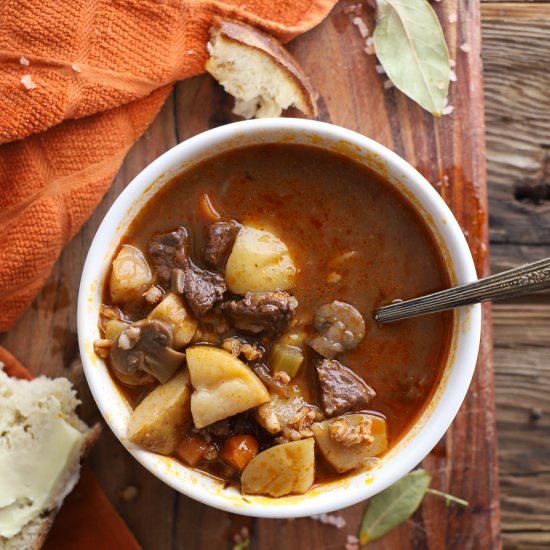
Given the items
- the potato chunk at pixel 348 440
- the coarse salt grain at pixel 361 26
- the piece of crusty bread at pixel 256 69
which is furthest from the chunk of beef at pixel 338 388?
the coarse salt grain at pixel 361 26

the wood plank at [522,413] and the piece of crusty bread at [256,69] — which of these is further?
the wood plank at [522,413]

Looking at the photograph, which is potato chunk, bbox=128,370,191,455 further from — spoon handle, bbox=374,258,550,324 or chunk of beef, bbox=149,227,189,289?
spoon handle, bbox=374,258,550,324

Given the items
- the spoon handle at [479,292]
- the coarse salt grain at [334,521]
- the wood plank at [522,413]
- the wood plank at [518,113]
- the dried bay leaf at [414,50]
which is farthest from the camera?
the wood plank at [522,413]

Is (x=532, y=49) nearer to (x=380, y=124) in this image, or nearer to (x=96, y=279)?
(x=380, y=124)

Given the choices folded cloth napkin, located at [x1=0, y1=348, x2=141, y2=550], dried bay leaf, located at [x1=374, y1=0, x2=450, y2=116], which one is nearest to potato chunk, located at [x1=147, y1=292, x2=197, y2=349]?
folded cloth napkin, located at [x1=0, y1=348, x2=141, y2=550]

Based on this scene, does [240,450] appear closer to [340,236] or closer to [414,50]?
[340,236]

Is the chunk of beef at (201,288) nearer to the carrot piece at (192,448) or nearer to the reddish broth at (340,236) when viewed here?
the reddish broth at (340,236)

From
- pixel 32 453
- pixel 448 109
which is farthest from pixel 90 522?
pixel 448 109
